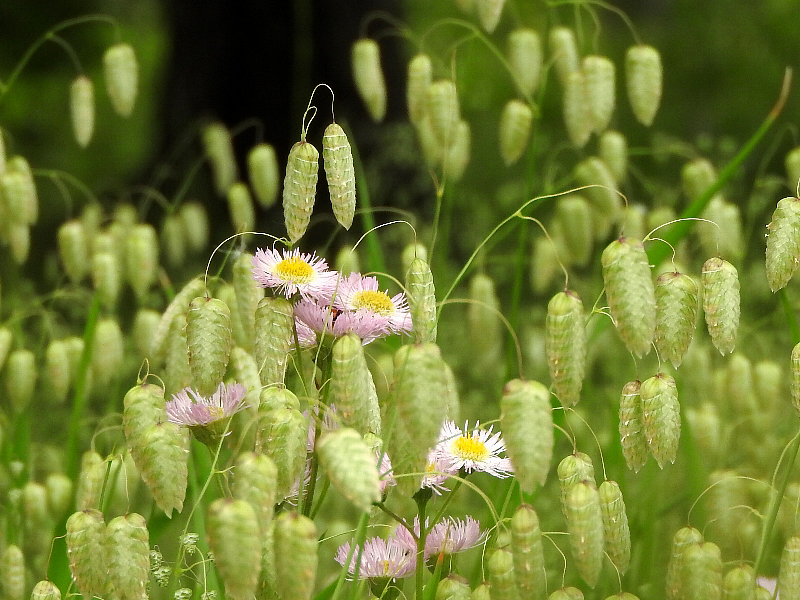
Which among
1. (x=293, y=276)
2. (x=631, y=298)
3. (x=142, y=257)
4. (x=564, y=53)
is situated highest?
(x=564, y=53)

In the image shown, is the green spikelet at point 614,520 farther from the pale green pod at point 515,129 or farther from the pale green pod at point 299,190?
the pale green pod at point 515,129

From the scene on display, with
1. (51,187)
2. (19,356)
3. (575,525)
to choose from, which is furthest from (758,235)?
(51,187)

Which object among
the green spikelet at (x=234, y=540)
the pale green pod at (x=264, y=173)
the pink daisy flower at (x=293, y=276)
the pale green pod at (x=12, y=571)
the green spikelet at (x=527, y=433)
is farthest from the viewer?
the pale green pod at (x=264, y=173)

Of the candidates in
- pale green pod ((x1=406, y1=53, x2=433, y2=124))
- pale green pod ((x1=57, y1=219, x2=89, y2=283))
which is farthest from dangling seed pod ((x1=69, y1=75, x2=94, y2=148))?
pale green pod ((x1=406, y1=53, x2=433, y2=124))

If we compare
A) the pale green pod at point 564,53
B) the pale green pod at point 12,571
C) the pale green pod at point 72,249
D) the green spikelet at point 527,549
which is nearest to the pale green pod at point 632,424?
the green spikelet at point 527,549

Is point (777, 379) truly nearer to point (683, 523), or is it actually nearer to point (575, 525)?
point (683, 523)

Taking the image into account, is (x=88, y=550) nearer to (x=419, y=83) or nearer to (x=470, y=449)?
(x=470, y=449)

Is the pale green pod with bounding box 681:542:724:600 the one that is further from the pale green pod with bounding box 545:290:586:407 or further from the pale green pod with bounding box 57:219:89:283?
the pale green pod with bounding box 57:219:89:283

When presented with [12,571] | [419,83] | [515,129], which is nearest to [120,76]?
[419,83]
